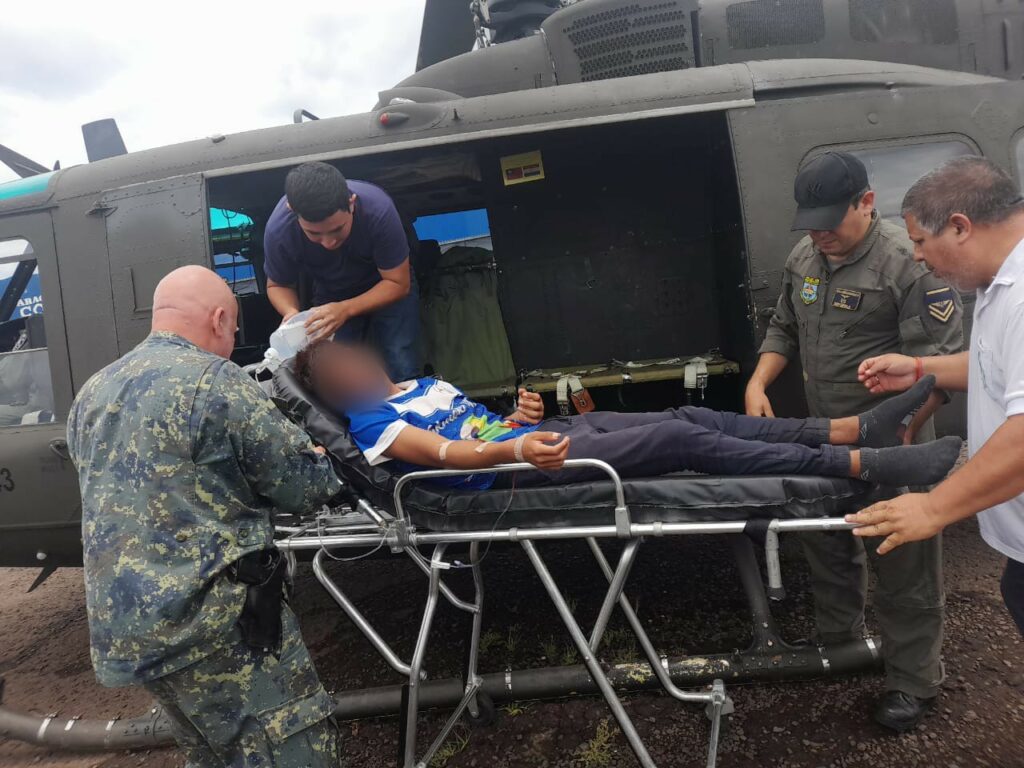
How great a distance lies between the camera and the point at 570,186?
16.0 feet

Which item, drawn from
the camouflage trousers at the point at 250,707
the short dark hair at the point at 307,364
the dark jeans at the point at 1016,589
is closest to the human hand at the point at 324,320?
the short dark hair at the point at 307,364

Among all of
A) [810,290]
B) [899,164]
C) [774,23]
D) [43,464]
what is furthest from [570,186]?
[43,464]

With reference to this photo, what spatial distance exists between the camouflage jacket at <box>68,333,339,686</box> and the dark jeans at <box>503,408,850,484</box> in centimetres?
98

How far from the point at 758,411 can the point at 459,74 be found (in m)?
3.28

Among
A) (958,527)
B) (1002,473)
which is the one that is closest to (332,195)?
(1002,473)

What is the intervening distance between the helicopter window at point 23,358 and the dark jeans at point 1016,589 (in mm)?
4143

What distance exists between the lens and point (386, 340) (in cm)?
353

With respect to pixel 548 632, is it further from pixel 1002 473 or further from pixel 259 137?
pixel 259 137

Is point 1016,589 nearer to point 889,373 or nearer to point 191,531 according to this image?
point 889,373

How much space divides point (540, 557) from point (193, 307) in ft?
4.42

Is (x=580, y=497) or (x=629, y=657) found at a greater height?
(x=580, y=497)

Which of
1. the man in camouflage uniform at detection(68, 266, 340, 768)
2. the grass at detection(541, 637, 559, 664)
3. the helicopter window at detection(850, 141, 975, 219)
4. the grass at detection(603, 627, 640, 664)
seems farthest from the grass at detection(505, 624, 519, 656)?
the helicopter window at detection(850, 141, 975, 219)

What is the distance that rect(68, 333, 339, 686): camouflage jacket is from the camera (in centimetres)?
162

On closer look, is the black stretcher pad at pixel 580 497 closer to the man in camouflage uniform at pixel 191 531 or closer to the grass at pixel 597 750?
the man in camouflage uniform at pixel 191 531
